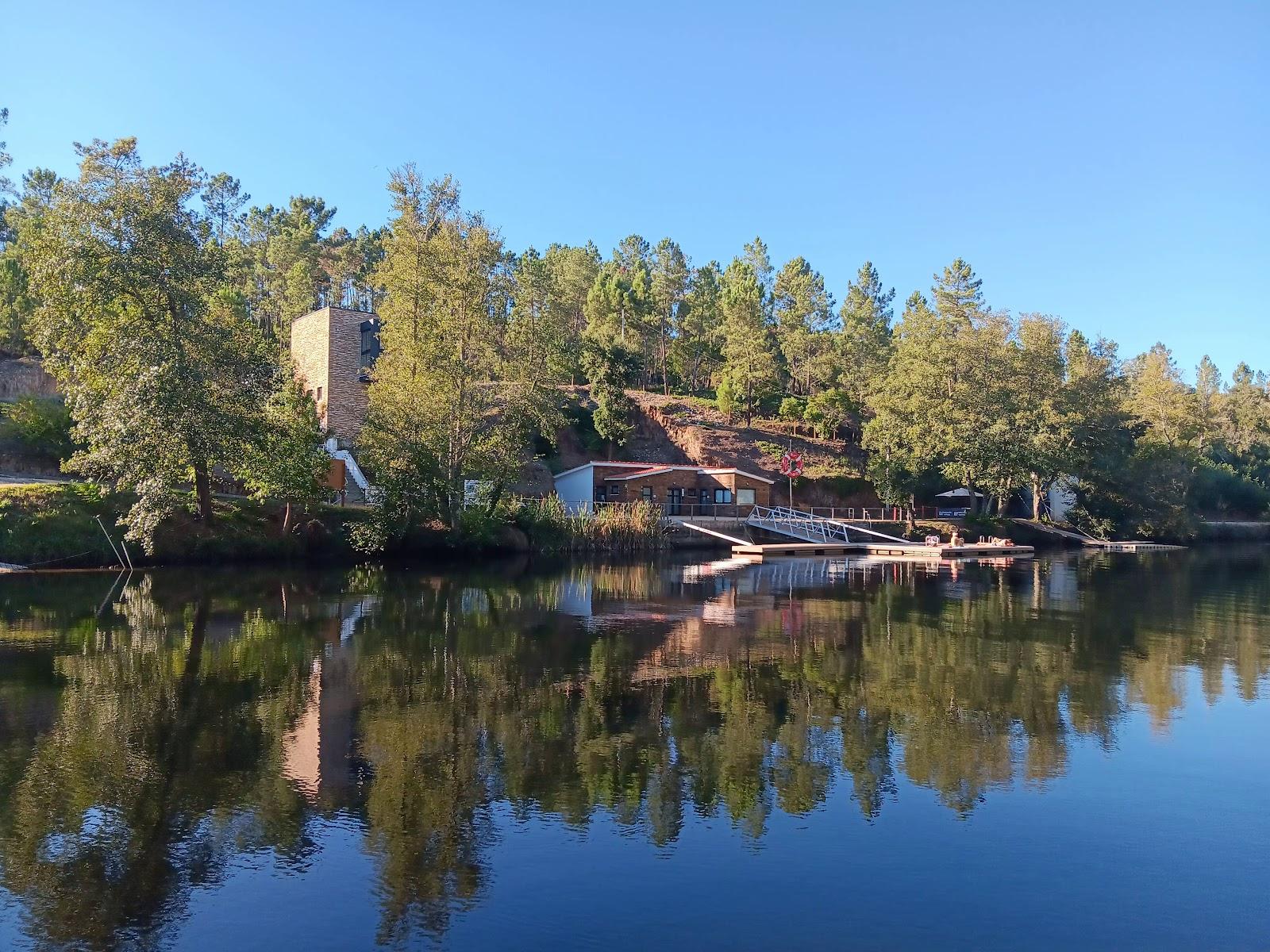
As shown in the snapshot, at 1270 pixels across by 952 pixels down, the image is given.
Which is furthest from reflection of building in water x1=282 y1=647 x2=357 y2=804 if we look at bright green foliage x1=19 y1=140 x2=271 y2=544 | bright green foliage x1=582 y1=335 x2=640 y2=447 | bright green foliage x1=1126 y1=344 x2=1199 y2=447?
bright green foliage x1=1126 y1=344 x2=1199 y2=447

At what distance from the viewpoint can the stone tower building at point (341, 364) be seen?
47.9 meters

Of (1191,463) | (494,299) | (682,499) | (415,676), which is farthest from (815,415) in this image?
(415,676)

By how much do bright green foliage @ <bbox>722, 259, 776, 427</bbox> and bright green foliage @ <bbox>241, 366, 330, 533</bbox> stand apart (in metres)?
36.0

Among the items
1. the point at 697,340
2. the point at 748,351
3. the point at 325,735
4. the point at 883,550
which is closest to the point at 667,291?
the point at 697,340

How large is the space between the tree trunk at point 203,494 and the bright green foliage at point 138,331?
1347 mm

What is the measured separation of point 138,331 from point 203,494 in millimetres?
6055

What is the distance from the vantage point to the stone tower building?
47938 mm

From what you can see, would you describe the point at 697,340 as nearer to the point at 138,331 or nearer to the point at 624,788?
the point at 138,331

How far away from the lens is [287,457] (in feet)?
103

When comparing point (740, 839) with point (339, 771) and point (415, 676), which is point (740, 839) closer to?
point (339, 771)

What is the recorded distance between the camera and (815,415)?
65938mm

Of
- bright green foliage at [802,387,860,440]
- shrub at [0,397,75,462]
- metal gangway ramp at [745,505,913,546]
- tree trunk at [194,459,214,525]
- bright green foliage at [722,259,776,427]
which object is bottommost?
metal gangway ramp at [745,505,913,546]

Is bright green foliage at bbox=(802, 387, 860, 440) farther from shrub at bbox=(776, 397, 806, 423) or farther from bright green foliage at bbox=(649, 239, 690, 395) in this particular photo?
bright green foliage at bbox=(649, 239, 690, 395)

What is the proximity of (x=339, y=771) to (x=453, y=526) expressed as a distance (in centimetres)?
2822
